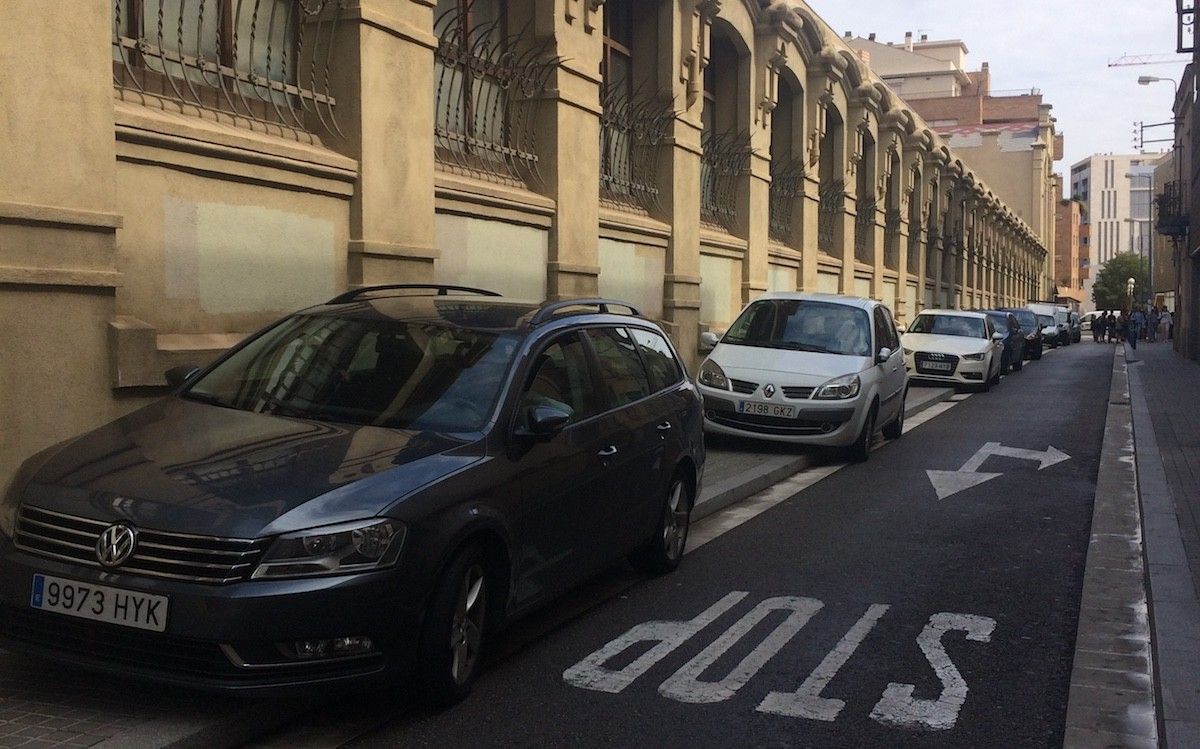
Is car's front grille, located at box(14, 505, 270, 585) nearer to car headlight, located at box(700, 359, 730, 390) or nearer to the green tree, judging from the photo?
car headlight, located at box(700, 359, 730, 390)

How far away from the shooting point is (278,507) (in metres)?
4.55

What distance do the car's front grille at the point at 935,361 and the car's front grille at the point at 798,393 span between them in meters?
12.0

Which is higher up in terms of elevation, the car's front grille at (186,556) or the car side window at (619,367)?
the car side window at (619,367)

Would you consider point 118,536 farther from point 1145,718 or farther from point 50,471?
point 1145,718

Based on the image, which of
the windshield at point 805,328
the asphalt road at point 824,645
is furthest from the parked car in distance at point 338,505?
the windshield at point 805,328

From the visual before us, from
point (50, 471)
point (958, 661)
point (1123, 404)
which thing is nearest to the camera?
point (50, 471)

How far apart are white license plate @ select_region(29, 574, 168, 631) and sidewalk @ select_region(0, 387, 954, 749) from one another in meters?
0.34

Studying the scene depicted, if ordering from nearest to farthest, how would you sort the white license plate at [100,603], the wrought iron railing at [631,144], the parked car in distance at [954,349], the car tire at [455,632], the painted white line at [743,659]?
the white license plate at [100,603] → the car tire at [455,632] → the painted white line at [743,659] → the wrought iron railing at [631,144] → the parked car in distance at [954,349]

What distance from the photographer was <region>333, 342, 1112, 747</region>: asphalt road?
193 inches

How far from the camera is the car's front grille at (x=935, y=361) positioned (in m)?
24.0

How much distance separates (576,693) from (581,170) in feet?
33.2

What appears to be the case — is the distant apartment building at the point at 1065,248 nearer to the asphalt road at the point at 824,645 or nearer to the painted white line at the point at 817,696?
the asphalt road at the point at 824,645

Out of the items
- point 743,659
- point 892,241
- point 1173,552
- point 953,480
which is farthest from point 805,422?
point 892,241

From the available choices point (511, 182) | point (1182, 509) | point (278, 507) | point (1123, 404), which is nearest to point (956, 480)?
point (1182, 509)
